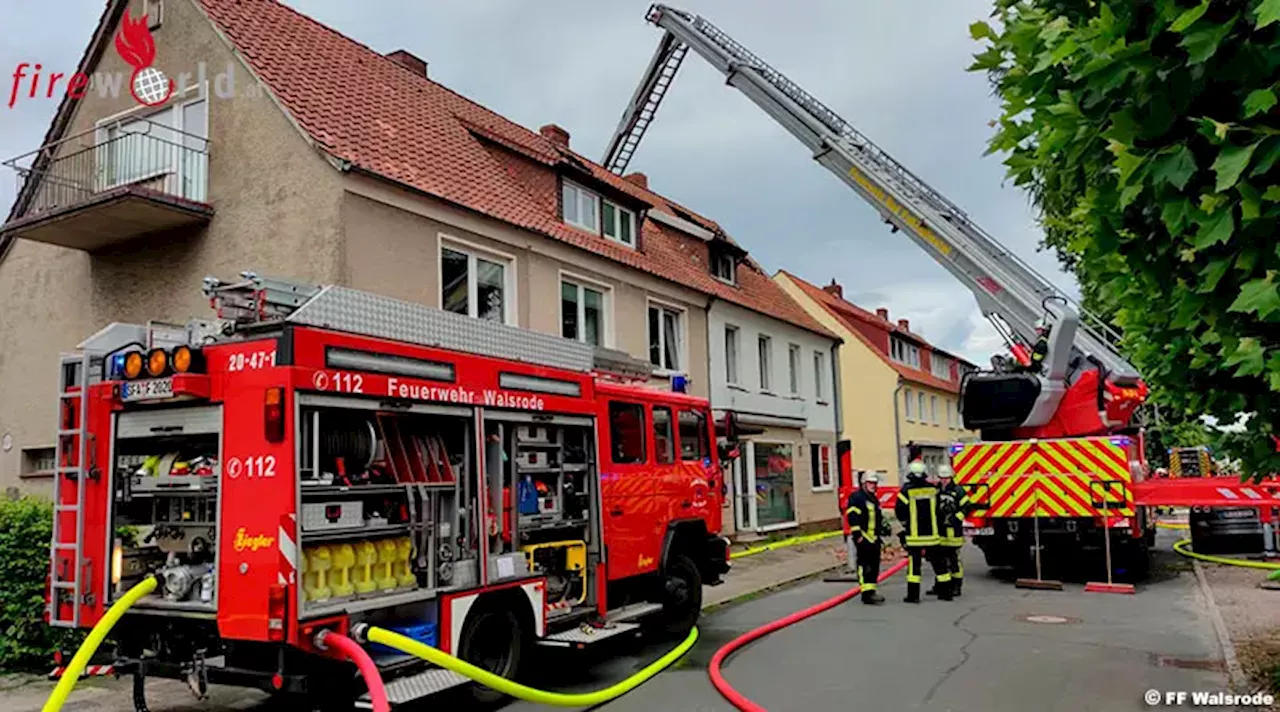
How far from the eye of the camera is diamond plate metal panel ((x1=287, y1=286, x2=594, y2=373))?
6003 mm

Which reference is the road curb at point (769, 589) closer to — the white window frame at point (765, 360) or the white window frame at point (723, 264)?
the white window frame at point (765, 360)

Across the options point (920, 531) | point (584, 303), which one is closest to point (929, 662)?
point (920, 531)

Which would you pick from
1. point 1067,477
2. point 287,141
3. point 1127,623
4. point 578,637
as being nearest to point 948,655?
point 1127,623

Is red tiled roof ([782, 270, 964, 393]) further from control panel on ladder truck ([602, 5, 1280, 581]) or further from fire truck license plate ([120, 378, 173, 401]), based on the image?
fire truck license plate ([120, 378, 173, 401])

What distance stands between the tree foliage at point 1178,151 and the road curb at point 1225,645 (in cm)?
295

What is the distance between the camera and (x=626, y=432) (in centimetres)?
905

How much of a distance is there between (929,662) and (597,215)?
11.1 meters

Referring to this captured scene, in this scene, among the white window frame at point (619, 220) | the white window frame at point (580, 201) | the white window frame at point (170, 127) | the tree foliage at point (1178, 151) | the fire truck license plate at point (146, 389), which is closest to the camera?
the tree foliage at point (1178, 151)

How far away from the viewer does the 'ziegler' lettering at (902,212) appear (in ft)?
47.3

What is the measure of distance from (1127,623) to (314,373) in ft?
28.0

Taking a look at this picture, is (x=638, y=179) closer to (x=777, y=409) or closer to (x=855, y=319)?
(x=777, y=409)

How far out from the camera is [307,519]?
5.71m

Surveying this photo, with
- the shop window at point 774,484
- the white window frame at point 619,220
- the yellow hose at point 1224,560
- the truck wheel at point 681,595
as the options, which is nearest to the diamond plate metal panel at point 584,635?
the truck wheel at point 681,595

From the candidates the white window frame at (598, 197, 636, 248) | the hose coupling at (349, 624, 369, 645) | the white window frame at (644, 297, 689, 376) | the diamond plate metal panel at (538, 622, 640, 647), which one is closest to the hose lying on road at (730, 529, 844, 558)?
the white window frame at (644, 297, 689, 376)
